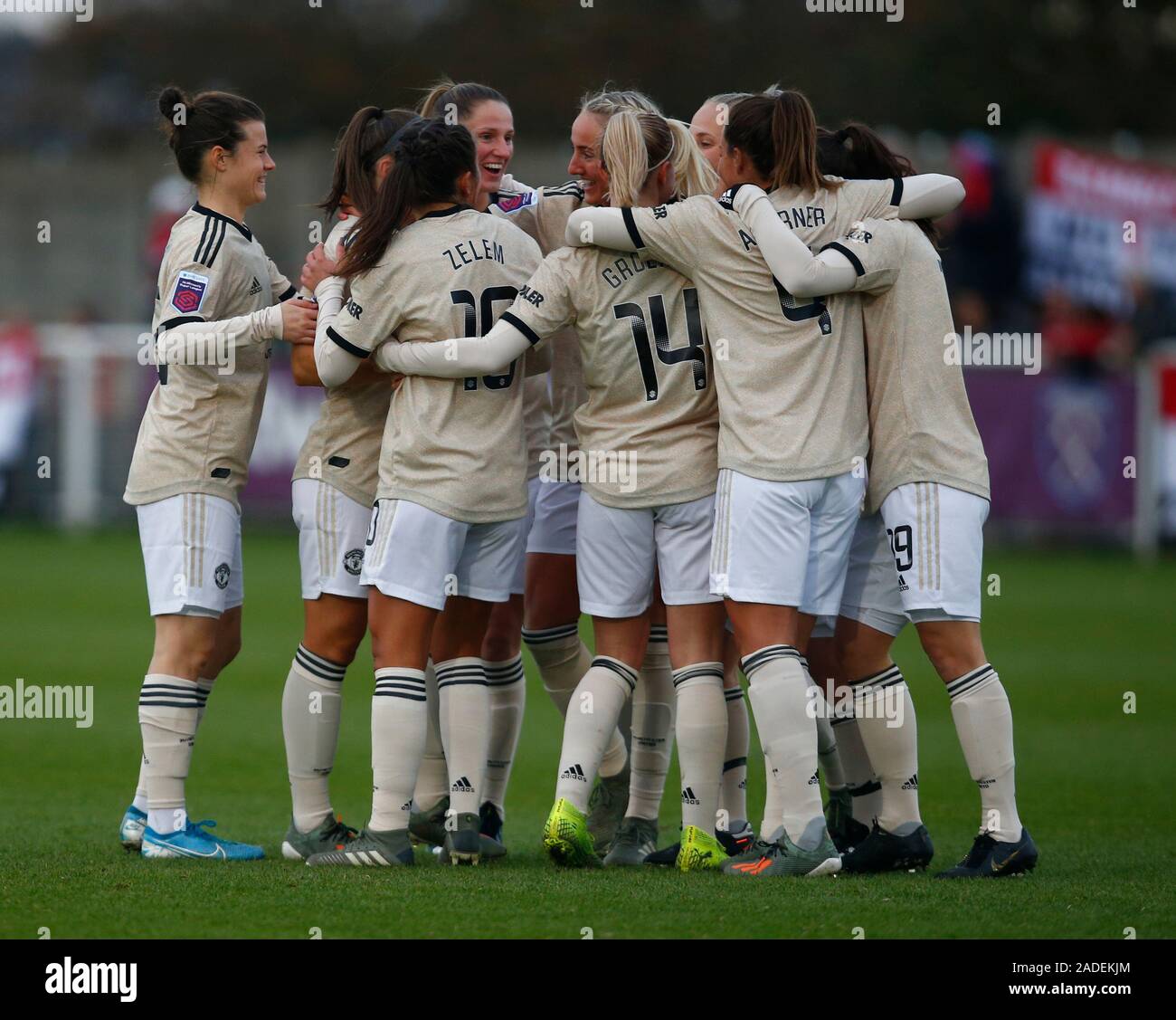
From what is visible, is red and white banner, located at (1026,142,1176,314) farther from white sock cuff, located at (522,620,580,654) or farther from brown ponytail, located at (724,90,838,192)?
brown ponytail, located at (724,90,838,192)

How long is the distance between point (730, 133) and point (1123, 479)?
47.1 ft

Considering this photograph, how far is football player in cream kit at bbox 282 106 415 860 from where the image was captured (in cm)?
592

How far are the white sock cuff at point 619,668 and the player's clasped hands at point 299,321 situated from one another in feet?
4.64

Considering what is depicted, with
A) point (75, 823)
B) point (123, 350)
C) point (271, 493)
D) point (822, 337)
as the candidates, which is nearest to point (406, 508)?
point (822, 337)

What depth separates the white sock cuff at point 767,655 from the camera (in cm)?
546

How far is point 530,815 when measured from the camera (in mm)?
7414

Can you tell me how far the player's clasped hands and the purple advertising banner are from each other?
45.0 ft

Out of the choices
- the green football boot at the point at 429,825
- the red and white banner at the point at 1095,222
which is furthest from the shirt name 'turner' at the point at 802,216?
the red and white banner at the point at 1095,222

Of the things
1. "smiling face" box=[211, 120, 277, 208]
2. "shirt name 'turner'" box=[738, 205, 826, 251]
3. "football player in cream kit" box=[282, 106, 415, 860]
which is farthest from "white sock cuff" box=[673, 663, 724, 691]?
"smiling face" box=[211, 120, 277, 208]

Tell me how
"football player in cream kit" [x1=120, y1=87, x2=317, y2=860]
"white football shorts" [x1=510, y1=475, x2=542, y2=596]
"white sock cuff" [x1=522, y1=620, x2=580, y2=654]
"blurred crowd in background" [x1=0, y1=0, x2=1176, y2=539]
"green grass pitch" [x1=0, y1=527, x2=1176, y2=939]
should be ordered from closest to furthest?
"green grass pitch" [x1=0, y1=527, x2=1176, y2=939] → "football player in cream kit" [x1=120, y1=87, x2=317, y2=860] → "white football shorts" [x1=510, y1=475, x2=542, y2=596] → "white sock cuff" [x1=522, y1=620, x2=580, y2=654] → "blurred crowd in background" [x1=0, y1=0, x2=1176, y2=539]

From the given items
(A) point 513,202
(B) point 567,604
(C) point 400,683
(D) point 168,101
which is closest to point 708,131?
(A) point 513,202

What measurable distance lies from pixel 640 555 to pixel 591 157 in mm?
1344

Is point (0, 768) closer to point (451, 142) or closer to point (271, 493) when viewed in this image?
point (451, 142)

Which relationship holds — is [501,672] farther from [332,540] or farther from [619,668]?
[332,540]
